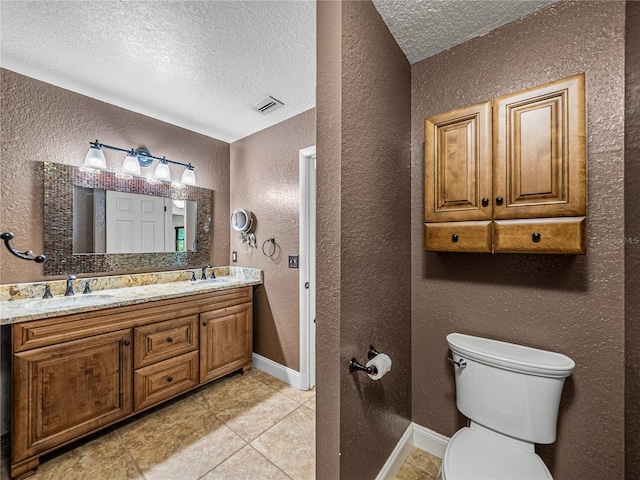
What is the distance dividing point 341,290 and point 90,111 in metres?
2.36

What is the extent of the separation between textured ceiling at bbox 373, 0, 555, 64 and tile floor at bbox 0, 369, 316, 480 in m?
2.37

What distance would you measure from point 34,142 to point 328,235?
84.9 inches

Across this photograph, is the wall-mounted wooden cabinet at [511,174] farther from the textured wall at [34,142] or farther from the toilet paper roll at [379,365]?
the textured wall at [34,142]

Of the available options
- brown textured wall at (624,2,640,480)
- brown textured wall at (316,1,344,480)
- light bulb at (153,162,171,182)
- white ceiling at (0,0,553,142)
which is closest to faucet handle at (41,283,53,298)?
light bulb at (153,162,171,182)

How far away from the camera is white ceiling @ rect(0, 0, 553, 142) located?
1271 millimetres

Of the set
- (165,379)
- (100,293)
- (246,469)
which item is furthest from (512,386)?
(100,293)

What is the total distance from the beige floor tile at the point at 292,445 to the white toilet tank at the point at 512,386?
91cm

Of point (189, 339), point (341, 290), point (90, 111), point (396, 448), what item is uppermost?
point (90, 111)

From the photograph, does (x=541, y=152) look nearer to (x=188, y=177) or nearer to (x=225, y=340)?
(x=225, y=340)

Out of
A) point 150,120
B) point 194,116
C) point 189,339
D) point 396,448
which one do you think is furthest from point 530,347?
point 150,120

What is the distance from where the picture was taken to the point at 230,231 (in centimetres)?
289

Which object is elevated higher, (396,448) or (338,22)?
(338,22)

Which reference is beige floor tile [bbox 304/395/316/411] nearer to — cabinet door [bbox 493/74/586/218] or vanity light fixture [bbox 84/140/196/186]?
cabinet door [bbox 493/74/586/218]

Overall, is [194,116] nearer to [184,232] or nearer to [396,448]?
[184,232]
